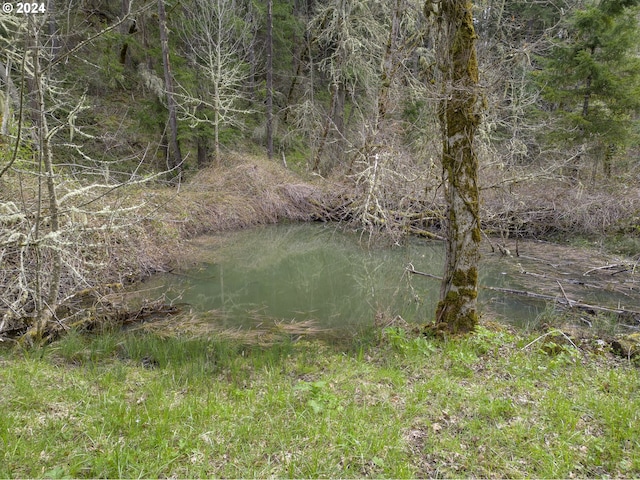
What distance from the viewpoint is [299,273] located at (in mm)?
10609

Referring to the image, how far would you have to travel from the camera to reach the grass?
2719mm

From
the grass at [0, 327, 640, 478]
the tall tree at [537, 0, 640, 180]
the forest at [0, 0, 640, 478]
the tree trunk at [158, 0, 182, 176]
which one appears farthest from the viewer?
the tree trunk at [158, 0, 182, 176]

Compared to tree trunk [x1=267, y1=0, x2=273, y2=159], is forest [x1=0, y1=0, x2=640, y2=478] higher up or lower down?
lower down

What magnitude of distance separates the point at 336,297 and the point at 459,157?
4.47 metres

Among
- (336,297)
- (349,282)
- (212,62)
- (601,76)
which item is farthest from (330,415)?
(212,62)

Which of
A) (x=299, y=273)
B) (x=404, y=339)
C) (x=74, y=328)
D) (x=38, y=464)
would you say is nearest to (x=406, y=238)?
(x=299, y=273)

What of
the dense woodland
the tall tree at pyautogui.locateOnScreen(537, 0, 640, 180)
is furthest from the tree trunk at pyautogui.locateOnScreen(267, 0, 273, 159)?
the tall tree at pyautogui.locateOnScreen(537, 0, 640, 180)

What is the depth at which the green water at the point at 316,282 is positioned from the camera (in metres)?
7.56

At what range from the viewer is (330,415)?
331 cm

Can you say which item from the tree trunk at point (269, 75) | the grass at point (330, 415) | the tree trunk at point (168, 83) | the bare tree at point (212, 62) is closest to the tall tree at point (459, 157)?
the grass at point (330, 415)

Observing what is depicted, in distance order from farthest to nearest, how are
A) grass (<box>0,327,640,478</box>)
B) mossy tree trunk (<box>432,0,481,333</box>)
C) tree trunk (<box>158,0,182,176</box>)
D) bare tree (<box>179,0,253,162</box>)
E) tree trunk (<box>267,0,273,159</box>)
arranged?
tree trunk (<box>267,0,273,159</box>) < bare tree (<box>179,0,253,162</box>) < tree trunk (<box>158,0,182,176</box>) < mossy tree trunk (<box>432,0,481,333</box>) < grass (<box>0,327,640,478</box>)

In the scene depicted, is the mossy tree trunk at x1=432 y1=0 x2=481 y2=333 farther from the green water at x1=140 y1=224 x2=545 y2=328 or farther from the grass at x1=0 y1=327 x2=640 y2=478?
the green water at x1=140 y1=224 x2=545 y2=328

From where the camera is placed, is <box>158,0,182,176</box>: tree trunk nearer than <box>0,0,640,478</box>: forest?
No

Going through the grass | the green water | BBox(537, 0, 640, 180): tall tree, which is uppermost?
BBox(537, 0, 640, 180): tall tree
